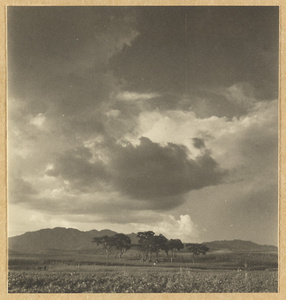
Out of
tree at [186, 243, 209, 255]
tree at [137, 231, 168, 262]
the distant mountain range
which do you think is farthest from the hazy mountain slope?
tree at [186, 243, 209, 255]

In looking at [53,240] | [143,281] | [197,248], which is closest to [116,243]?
[143,281]

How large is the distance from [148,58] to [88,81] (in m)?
0.81

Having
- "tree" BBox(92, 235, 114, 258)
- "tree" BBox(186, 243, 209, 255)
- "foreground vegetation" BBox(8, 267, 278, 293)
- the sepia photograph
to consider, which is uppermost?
the sepia photograph

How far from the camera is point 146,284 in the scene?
18.4ft

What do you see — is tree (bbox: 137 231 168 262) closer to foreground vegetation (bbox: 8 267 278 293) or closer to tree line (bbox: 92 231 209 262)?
tree line (bbox: 92 231 209 262)

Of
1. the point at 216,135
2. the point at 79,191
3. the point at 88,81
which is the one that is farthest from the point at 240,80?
the point at 79,191

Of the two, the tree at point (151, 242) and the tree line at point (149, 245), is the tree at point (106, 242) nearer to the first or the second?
the tree line at point (149, 245)

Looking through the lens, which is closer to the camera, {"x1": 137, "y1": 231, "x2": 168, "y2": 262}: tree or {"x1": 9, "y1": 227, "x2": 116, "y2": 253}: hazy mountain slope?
{"x1": 9, "y1": 227, "x2": 116, "y2": 253}: hazy mountain slope

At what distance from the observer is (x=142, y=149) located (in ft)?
18.9

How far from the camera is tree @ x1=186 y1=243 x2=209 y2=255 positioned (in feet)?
18.6

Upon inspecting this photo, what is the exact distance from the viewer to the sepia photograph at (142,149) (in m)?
5.63

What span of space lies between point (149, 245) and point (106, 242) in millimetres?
530

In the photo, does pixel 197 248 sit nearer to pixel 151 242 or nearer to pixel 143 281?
pixel 151 242

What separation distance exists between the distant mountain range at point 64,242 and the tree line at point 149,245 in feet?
0.26
